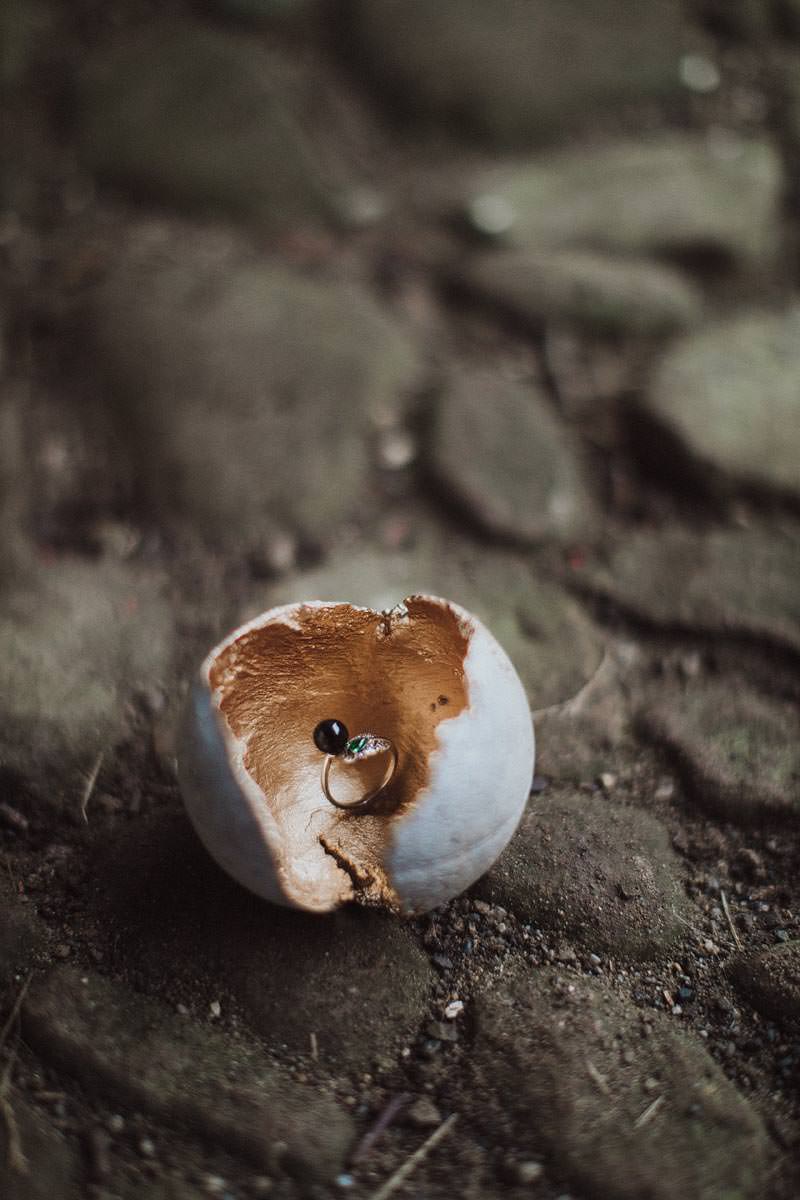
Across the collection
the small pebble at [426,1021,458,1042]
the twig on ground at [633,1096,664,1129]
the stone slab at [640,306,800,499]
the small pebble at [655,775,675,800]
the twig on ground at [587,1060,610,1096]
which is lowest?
the small pebble at [426,1021,458,1042]

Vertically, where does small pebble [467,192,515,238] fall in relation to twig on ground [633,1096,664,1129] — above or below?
above

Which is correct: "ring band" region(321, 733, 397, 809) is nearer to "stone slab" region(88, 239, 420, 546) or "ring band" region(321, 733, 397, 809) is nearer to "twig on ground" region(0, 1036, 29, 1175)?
"twig on ground" region(0, 1036, 29, 1175)

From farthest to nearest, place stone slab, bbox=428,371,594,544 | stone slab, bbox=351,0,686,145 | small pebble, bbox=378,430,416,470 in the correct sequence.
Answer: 1. stone slab, bbox=351,0,686,145
2. small pebble, bbox=378,430,416,470
3. stone slab, bbox=428,371,594,544

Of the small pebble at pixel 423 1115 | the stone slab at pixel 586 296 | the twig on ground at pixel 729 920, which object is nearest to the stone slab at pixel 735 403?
the stone slab at pixel 586 296

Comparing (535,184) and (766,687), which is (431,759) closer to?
(766,687)

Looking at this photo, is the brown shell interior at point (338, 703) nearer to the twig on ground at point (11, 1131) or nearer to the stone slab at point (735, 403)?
the twig on ground at point (11, 1131)

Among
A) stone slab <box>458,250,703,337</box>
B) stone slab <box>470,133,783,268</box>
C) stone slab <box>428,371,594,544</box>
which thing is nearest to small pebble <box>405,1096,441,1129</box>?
stone slab <box>428,371,594,544</box>

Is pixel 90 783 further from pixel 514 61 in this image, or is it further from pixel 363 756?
pixel 514 61

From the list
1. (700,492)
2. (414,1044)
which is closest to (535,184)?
(700,492)

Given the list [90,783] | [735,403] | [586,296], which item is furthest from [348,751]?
[586,296]
